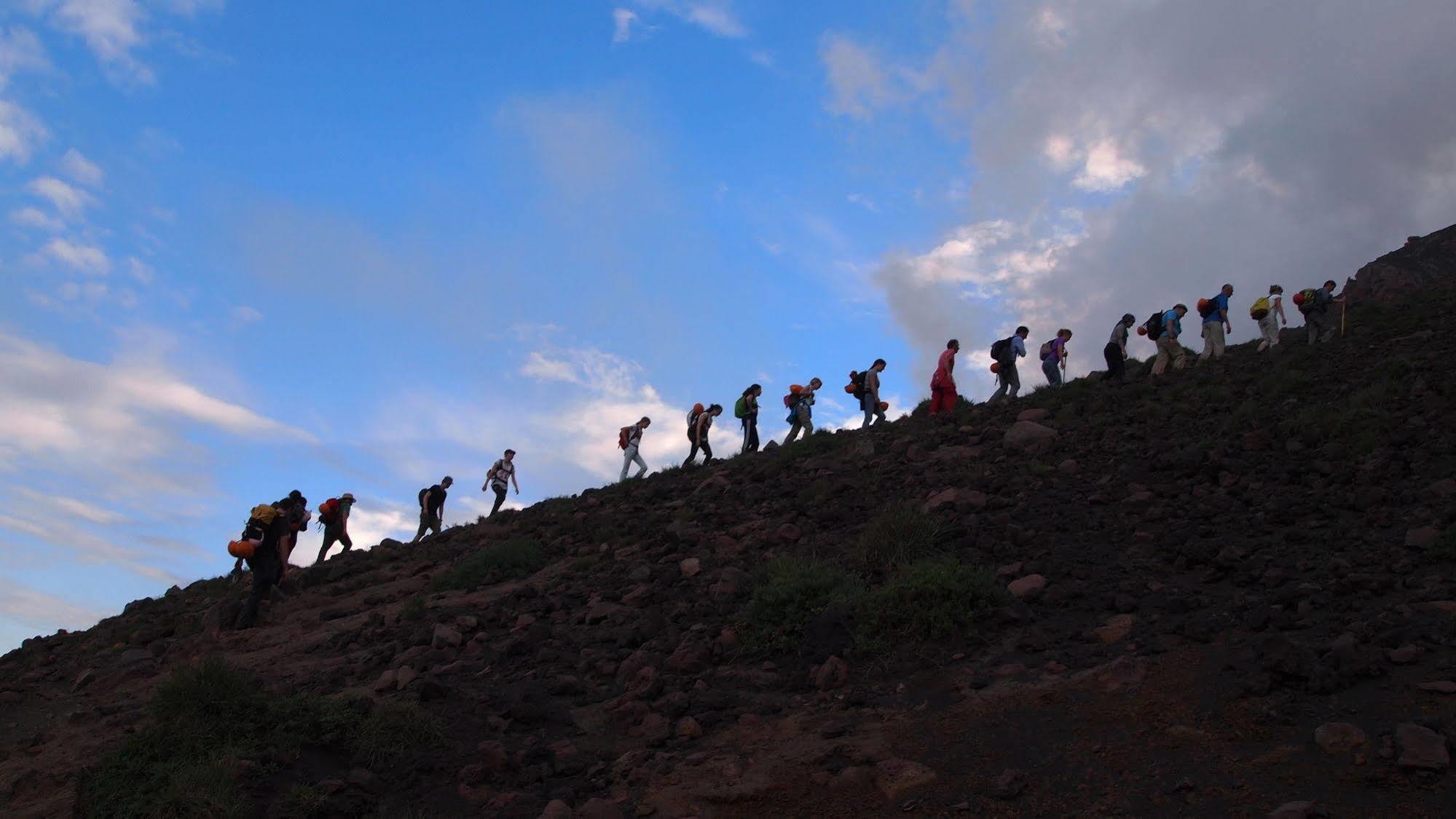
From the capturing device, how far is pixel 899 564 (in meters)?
8.69

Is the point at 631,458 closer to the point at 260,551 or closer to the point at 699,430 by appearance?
the point at 699,430

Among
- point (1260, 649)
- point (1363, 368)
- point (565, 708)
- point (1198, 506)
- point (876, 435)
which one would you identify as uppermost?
point (876, 435)

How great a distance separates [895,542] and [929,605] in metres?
1.50

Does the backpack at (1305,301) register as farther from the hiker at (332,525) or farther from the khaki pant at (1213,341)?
the hiker at (332,525)

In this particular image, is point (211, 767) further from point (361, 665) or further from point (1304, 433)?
point (1304, 433)

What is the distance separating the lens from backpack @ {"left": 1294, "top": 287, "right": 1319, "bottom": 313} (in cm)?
1680

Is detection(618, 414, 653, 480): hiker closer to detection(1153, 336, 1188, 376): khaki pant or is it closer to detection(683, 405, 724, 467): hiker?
detection(683, 405, 724, 467): hiker

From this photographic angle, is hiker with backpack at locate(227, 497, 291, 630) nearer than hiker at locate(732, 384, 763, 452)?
Yes

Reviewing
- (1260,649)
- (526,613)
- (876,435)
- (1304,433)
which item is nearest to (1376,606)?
(1260,649)

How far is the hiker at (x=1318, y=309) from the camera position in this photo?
55.1 ft

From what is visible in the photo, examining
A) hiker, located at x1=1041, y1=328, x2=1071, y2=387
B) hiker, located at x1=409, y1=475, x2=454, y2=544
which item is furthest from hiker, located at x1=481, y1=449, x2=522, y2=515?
hiker, located at x1=1041, y1=328, x2=1071, y2=387

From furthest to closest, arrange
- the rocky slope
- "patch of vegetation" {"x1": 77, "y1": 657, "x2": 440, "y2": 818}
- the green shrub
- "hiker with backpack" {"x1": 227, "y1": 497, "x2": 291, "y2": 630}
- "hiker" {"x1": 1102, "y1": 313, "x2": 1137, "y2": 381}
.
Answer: "hiker" {"x1": 1102, "y1": 313, "x2": 1137, "y2": 381}, "hiker with backpack" {"x1": 227, "y1": 497, "x2": 291, "y2": 630}, the green shrub, "patch of vegetation" {"x1": 77, "y1": 657, "x2": 440, "y2": 818}, the rocky slope

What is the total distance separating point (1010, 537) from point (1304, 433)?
399cm

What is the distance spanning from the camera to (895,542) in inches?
366
